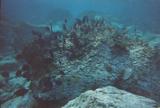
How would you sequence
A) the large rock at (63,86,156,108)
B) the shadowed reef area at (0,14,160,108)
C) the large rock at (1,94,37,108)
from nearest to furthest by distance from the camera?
1. the large rock at (63,86,156,108)
2. the shadowed reef area at (0,14,160,108)
3. the large rock at (1,94,37,108)

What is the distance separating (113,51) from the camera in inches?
167

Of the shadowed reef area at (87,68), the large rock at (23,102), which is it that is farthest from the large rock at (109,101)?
the large rock at (23,102)

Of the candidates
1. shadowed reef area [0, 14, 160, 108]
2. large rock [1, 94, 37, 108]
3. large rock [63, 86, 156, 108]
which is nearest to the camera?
large rock [63, 86, 156, 108]

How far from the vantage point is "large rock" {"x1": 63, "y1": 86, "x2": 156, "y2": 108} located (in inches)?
92.1

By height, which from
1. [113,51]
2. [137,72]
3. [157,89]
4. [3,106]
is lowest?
[3,106]

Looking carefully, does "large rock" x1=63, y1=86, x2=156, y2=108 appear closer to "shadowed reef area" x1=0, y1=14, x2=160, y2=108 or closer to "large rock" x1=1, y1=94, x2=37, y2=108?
"shadowed reef area" x1=0, y1=14, x2=160, y2=108

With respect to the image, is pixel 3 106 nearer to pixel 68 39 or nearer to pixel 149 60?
pixel 68 39

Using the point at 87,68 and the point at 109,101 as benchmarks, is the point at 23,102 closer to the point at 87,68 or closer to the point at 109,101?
the point at 87,68

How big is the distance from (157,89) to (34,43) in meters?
2.76

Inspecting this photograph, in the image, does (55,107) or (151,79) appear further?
(151,79)

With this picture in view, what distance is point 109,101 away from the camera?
238 cm

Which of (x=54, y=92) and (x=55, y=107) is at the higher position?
(x=54, y=92)

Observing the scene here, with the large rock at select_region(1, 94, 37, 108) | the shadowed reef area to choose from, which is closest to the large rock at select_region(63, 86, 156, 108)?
the shadowed reef area

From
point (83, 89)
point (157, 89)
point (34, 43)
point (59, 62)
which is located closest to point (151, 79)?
point (157, 89)
